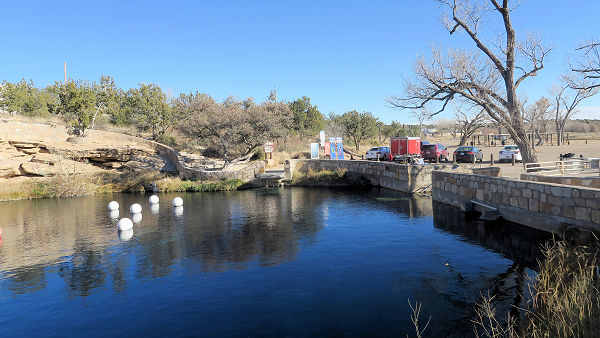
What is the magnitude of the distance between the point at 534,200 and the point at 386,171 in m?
14.2

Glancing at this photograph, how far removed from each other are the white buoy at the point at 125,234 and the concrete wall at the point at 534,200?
1525 centimetres

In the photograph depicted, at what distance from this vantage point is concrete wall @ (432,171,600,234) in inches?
409

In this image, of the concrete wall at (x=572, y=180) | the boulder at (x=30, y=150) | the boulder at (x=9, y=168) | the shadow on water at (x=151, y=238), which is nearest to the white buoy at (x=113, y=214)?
the shadow on water at (x=151, y=238)

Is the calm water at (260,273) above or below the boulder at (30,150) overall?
below

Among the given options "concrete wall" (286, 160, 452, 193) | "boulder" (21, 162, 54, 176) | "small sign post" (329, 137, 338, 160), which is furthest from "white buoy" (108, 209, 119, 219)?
"small sign post" (329, 137, 338, 160)

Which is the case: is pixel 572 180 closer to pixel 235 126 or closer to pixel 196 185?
pixel 235 126

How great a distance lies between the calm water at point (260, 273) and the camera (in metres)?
7.54

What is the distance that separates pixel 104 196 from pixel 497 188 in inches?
1089

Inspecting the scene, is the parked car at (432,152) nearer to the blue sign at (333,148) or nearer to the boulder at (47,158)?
the blue sign at (333,148)

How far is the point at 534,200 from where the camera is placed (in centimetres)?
1256

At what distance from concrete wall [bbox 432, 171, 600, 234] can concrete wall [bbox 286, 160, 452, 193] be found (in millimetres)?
4649

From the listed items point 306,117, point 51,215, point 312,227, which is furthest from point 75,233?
point 306,117

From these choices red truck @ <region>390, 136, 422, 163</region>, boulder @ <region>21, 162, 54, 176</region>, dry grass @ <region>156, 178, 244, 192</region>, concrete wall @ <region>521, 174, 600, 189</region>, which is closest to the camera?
concrete wall @ <region>521, 174, 600, 189</region>

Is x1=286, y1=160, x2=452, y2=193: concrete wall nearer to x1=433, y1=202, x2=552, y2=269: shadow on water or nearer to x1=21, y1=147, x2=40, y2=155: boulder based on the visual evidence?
x1=433, y1=202, x2=552, y2=269: shadow on water
